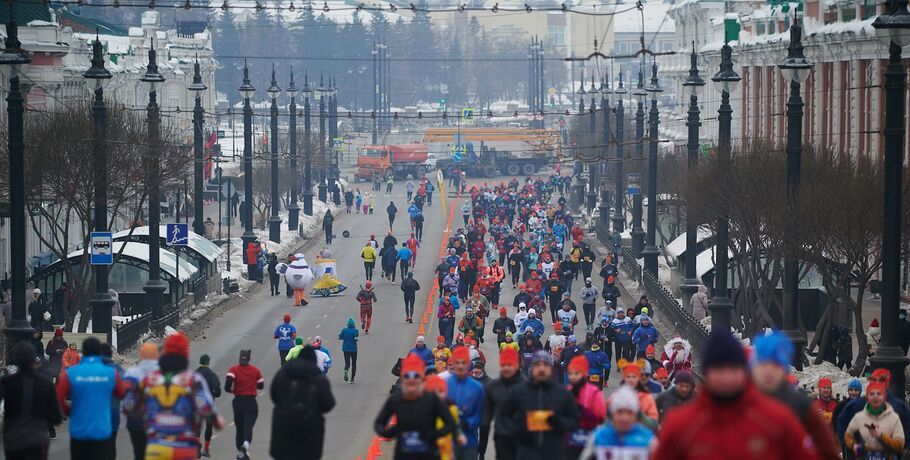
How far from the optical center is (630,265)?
49625mm

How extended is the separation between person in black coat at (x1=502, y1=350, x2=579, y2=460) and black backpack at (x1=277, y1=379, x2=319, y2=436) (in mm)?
1570

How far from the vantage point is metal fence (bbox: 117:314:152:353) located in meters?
31.0

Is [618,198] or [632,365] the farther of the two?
[618,198]

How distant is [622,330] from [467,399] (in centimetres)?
1630

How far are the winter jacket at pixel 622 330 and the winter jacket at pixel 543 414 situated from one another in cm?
1747

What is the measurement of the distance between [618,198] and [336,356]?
29632mm

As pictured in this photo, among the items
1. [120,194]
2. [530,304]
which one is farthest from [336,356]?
[120,194]

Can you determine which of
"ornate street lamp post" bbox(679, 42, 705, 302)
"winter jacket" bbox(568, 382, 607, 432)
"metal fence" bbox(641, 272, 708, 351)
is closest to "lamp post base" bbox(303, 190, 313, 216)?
"metal fence" bbox(641, 272, 708, 351)

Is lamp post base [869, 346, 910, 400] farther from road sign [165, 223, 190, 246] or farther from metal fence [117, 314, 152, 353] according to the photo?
road sign [165, 223, 190, 246]

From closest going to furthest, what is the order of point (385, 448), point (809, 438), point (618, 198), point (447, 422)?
point (809, 438), point (447, 422), point (385, 448), point (618, 198)

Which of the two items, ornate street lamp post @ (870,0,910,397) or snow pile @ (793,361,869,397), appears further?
snow pile @ (793,361,869,397)

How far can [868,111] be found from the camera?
46156mm

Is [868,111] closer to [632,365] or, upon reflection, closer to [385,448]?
[385,448]

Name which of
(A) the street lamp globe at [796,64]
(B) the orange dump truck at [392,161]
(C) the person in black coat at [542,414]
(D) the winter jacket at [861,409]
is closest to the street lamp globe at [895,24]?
(D) the winter jacket at [861,409]
